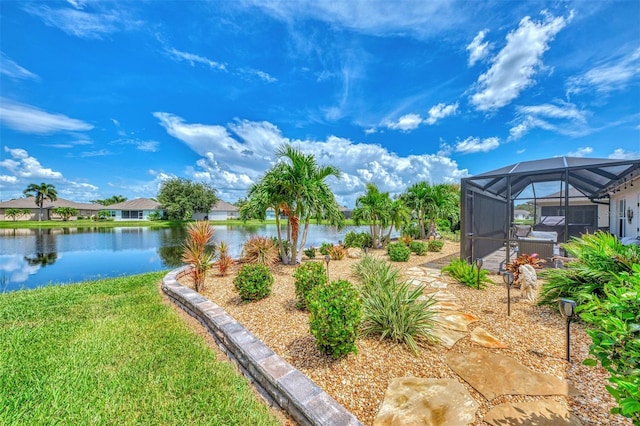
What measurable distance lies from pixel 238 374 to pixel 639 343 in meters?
2.90

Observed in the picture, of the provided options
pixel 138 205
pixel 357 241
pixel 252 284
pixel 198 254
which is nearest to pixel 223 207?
pixel 138 205

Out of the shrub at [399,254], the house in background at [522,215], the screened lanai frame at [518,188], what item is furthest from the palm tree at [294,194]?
the house in background at [522,215]

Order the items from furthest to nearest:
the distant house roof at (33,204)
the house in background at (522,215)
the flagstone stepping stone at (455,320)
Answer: the distant house roof at (33,204), the house in background at (522,215), the flagstone stepping stone at (455,320)

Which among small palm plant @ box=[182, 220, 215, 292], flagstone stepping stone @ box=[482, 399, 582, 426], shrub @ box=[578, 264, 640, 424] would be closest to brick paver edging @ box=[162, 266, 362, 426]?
flagstone stepping stone @ box=[482, 399, 582, 426]

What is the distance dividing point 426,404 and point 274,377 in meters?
1.30

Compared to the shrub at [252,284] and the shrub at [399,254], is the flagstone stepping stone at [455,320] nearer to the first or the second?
the shrub at [252,284]

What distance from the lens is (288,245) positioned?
7641mm

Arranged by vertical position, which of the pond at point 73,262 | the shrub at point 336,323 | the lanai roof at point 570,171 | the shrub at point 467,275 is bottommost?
the pond at point 73,262

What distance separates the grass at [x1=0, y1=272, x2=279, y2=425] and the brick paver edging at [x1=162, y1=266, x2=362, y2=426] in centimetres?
13

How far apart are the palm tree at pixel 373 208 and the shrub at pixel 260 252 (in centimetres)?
414

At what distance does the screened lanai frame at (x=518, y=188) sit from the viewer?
542 centimetres

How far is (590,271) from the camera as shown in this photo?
11.4 feet

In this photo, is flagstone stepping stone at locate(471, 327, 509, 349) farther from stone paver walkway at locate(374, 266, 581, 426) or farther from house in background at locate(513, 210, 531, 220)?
house in background at locate(513, 210, 531, 220)

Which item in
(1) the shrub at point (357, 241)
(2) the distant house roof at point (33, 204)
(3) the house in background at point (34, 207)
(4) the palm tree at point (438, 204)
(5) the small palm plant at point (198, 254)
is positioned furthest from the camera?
(2) the distant house roof at point (33, 204)
